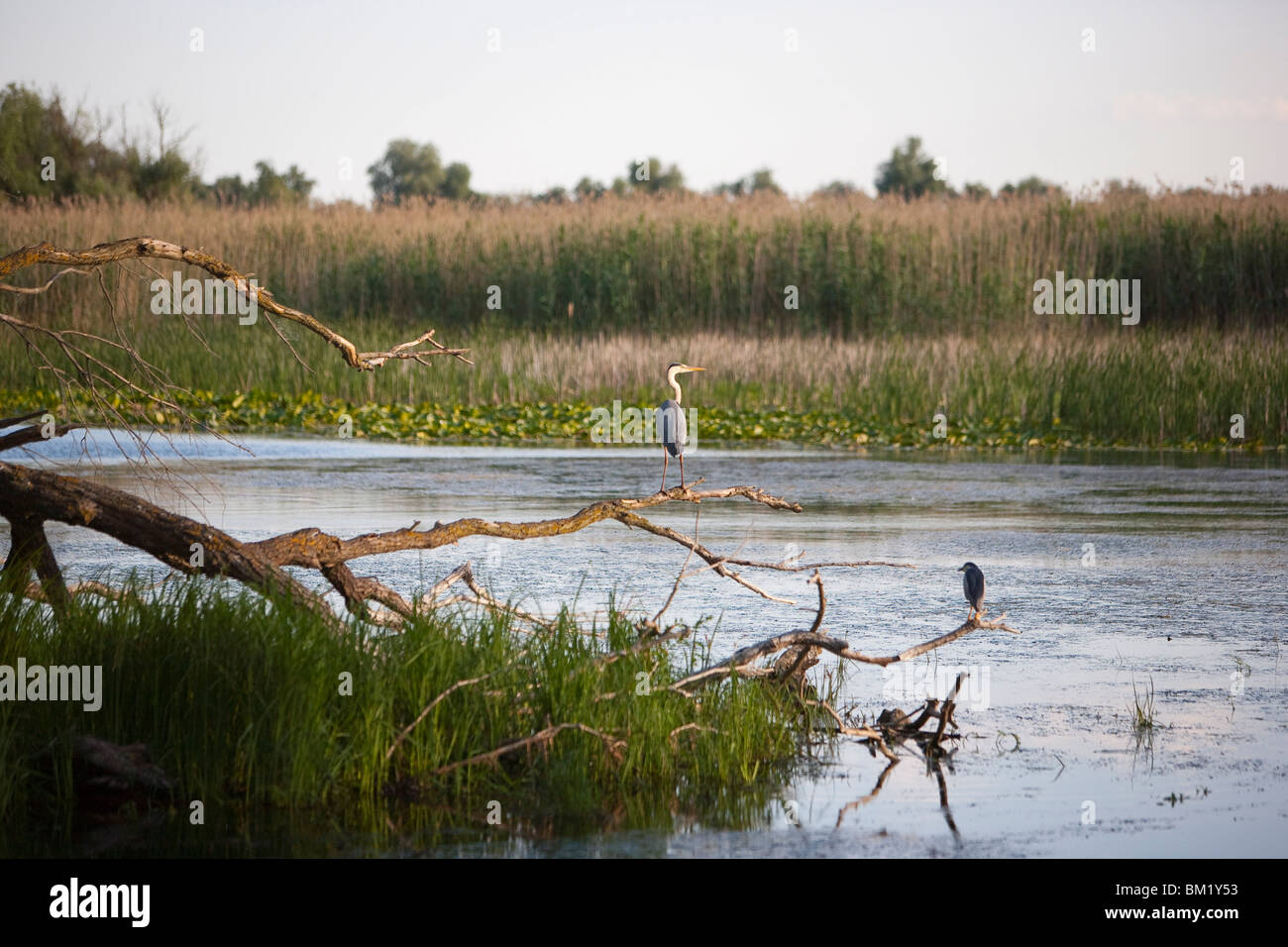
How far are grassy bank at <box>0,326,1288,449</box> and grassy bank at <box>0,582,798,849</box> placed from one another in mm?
13552

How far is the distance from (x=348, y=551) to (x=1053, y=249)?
24.5m

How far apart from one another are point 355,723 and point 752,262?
24.6m

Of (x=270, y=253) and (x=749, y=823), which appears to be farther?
(x=270, y=253)

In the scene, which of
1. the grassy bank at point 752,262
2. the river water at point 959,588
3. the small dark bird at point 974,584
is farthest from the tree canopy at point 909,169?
the small dark bird at point 974,584

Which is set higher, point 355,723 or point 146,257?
point 146,257

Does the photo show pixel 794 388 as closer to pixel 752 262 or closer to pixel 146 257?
pixel 752 262

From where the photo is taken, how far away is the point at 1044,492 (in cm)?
1555

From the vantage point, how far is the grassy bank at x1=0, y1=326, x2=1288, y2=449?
2045 centimetres

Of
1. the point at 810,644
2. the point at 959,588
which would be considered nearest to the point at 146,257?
the point at 810,644

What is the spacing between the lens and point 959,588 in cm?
1021

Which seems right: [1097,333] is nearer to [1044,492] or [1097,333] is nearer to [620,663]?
[1044,492]

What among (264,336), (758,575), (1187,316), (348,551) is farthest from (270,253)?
(348,551)

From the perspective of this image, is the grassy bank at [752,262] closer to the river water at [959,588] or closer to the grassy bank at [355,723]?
the river water at [959,588]

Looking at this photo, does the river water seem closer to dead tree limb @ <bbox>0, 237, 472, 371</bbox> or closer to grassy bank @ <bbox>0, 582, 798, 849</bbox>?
grassy bank @ <bbox>0, 582, 798, 849</bbox>
